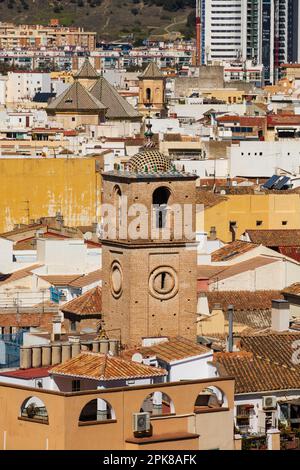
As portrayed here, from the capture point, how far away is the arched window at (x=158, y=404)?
2638 centimetres

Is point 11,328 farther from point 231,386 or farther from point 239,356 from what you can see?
point 231,386

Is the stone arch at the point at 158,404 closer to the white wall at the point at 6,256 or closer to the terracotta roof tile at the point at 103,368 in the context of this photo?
the terracotta roof tile at the point at 103,368

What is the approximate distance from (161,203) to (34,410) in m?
7.24

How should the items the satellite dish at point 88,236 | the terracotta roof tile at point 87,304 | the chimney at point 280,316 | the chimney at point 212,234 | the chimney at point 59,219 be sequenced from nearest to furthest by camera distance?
the chimney at point 280,316 → the terracotta roof tile at point 87,304 → the satellite dish at point 88,236 → the chimney at point 212,234 → the chimney at point 59,219

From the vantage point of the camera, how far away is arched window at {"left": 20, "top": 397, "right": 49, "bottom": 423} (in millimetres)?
25828

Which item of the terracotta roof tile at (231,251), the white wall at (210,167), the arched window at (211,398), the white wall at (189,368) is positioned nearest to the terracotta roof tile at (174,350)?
the white wall at (189,368)

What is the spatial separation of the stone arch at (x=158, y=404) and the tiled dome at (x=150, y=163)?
22.2 ft

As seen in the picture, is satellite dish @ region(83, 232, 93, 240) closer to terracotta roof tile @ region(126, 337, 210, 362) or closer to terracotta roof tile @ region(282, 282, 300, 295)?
terracotta roof tile @ region(282, 282, 300, 295)

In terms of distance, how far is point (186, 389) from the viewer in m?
26.8

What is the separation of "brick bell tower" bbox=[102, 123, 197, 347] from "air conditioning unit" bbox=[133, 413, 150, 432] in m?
5.95

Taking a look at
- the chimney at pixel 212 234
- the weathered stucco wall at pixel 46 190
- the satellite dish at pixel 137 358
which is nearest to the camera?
the satellite dish at pixel 137 358

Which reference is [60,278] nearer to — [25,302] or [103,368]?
[25,302]

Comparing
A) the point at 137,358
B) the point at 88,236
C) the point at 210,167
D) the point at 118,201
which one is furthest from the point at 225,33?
the point at 137,358

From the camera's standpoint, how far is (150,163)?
33.1 meters
